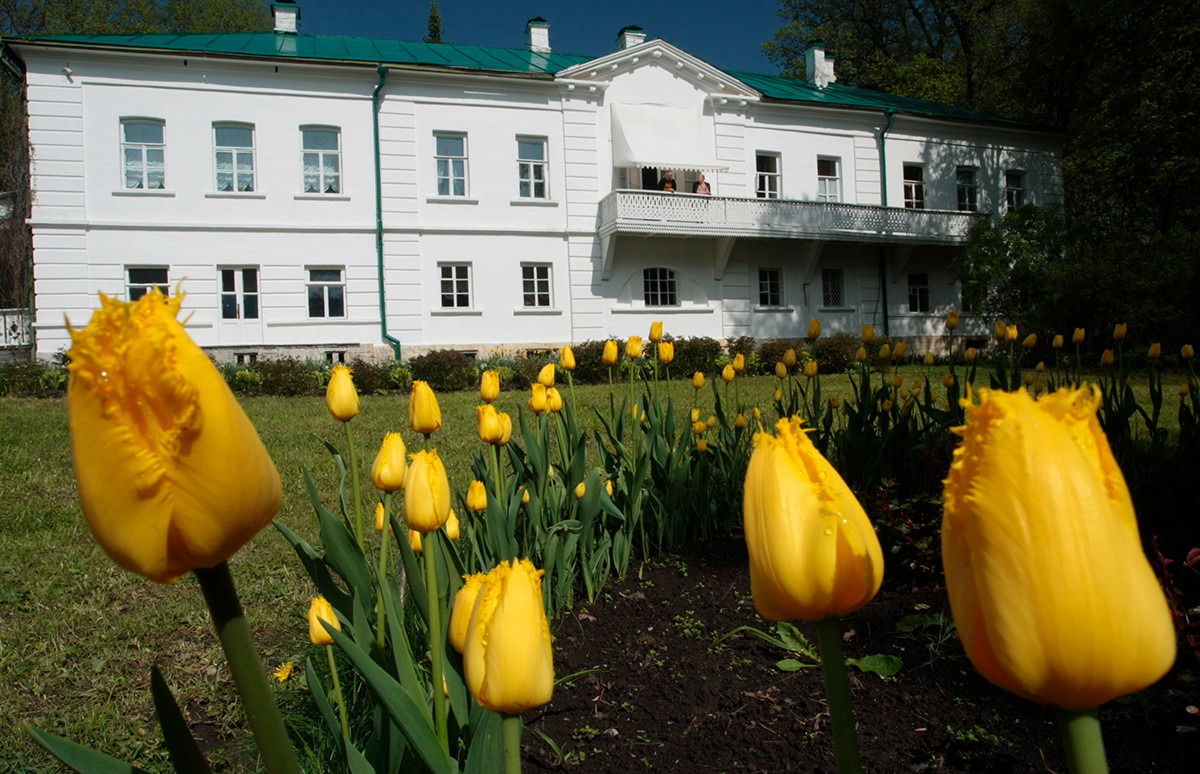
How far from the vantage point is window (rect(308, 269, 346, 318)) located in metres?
16.5

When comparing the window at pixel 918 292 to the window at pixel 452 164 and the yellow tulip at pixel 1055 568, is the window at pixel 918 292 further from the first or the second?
the yellow tulip at pixel 1055 568

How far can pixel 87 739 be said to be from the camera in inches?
83.0

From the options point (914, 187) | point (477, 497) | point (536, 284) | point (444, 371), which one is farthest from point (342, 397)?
point (914, 187)

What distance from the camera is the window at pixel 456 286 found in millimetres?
17406

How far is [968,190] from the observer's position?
22.7 meters

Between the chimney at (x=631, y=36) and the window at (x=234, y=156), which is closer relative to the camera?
the window at (x=234, y=156)

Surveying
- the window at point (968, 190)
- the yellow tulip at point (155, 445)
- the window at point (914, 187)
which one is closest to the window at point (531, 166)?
the window at point (914, 187)

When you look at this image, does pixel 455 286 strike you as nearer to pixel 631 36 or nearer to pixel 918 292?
pixel 631 36

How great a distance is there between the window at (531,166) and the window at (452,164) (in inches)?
52.8

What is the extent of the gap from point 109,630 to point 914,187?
23233 mm

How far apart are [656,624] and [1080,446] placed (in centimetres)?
229

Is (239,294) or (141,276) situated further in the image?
(239,294)

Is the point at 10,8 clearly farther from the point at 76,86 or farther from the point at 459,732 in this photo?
the point at 459,732

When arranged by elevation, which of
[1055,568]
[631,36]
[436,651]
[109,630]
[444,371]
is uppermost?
[631,36]
